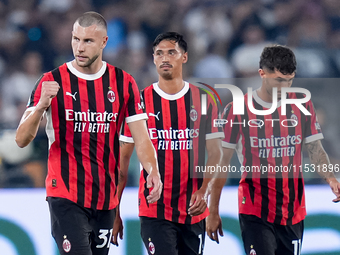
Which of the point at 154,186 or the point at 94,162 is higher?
the point at 94,162

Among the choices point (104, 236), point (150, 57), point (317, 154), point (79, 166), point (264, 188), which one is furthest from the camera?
point (150, 57)

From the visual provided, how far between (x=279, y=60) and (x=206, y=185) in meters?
1.06

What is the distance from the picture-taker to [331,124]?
5297 mm

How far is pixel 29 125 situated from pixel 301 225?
2.10 metres

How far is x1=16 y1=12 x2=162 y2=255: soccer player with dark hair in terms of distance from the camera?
119 inches

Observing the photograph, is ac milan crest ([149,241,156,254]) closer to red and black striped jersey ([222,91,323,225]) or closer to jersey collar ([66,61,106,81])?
red and black striped jersey ([222,91,323,225])

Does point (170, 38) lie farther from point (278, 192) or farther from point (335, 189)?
point (335, 189)

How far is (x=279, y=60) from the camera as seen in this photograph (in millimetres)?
3688

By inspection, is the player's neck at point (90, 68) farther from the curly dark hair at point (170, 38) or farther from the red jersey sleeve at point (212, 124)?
the red jersey sleeve at point (212, 124)

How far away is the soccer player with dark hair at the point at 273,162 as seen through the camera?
3.58 meters

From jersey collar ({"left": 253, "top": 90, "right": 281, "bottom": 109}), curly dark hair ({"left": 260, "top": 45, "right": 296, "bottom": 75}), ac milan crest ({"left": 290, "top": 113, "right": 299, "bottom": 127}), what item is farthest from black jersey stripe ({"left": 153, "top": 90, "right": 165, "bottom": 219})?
ac milan crest ({"left": 290, "top": 113, "right": 299, "bottom": 127})

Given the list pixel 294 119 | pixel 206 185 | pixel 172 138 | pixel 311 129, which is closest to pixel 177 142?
pixel 172 138

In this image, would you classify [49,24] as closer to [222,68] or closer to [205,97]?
[222,68]

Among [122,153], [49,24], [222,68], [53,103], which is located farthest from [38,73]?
[53,103]
